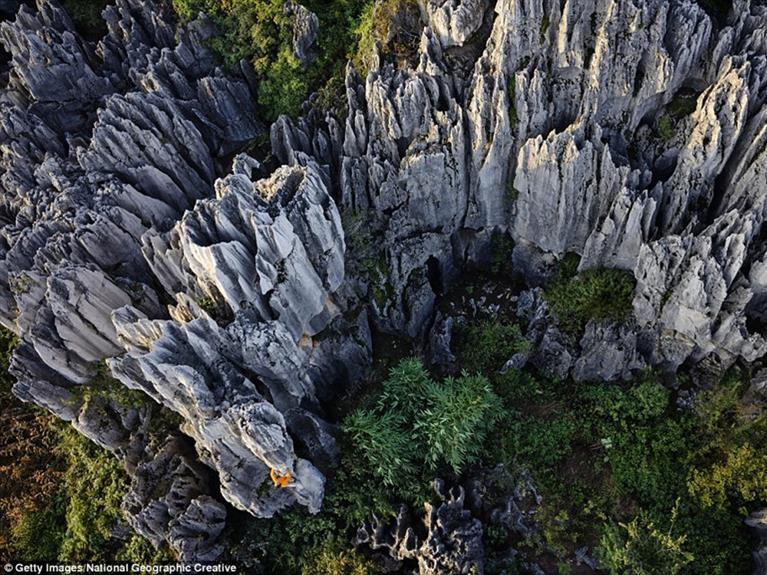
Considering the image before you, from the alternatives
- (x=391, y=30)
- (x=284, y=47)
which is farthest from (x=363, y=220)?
(x=284, y=47)

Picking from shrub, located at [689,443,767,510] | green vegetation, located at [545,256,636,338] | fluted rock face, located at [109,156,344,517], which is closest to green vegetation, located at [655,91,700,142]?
green vegetation, located at [545,256,636,338]

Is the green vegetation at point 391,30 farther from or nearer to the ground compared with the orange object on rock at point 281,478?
farther from the ground

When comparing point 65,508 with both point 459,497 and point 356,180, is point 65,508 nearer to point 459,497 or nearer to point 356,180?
point 459,497

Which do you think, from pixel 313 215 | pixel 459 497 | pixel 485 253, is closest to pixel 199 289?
pixel 313 215

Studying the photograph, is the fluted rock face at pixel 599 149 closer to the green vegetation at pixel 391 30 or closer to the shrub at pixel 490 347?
the green vegetation at pixel 391 30

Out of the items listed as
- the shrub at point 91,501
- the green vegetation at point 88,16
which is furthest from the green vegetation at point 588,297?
the green vegetation at point 88,16
